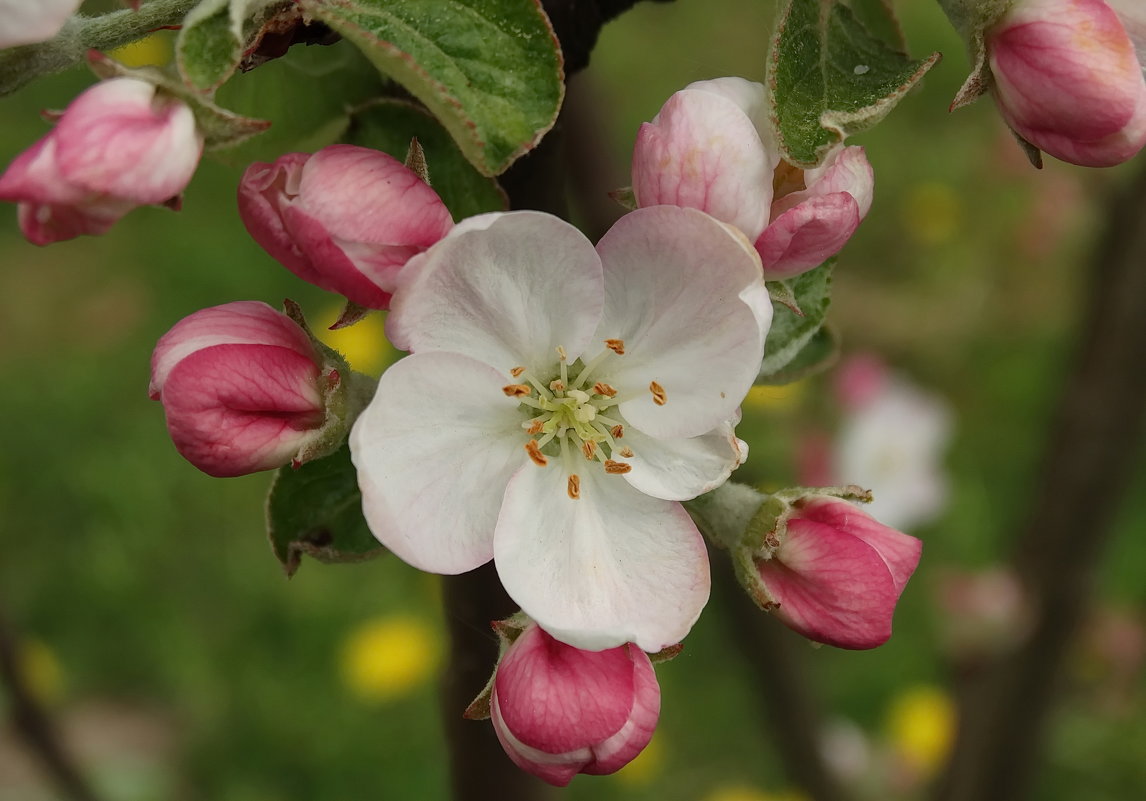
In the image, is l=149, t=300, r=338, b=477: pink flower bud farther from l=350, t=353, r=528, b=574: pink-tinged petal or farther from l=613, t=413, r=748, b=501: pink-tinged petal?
l=613, t=413, r=748, b=501: pink-tinged petal

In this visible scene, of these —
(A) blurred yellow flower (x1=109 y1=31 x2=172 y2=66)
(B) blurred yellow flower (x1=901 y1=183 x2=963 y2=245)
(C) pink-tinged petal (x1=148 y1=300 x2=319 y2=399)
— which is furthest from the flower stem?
(B) blurred yellow flower (x1=901 y1=183 x2=963 y2=245)

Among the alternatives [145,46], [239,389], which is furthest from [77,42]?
[145,46]

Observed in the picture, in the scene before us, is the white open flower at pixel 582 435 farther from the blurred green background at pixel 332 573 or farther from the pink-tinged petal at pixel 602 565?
the blurred green background at pixel 332 573

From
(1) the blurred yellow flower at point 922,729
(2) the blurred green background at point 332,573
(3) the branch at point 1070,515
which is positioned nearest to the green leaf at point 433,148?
(3) the branch at point 1070,515

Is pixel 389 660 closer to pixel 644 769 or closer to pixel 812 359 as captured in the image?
pixel 644 769

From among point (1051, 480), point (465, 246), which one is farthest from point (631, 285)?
point (1051, 480)

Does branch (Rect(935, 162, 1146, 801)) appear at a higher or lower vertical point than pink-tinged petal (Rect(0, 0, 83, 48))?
lower

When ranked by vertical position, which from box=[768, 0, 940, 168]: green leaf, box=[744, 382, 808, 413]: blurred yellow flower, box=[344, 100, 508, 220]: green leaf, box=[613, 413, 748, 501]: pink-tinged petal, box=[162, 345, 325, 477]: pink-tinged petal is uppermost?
box=[768, 0, 940, 168]: green leaf
